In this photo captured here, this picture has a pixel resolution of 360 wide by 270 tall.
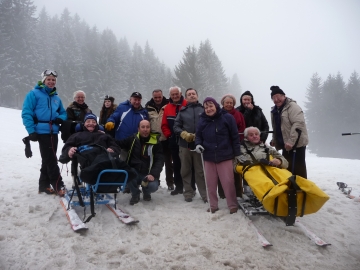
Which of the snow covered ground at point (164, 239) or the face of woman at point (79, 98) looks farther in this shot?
the face of woman at point (79, 98)

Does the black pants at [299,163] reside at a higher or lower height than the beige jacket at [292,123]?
lower

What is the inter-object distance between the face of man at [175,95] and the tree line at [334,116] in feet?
133

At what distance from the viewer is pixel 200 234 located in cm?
421

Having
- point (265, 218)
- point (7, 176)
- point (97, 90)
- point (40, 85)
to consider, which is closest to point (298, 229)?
point (265, 218)

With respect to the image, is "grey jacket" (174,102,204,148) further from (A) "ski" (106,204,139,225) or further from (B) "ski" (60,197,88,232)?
(B) "ski" (60,197,88,232)

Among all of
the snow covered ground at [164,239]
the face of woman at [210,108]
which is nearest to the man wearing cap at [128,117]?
the snow covered ground at [164,239]

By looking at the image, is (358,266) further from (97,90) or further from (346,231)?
(97,90)

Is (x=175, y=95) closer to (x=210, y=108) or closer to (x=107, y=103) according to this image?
(x=210, y=108)

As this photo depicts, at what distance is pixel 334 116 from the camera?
4109 cm

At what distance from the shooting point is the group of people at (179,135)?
5.13 meters

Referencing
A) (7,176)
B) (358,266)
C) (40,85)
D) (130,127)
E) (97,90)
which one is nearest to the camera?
(358,266)

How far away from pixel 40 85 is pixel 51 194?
2458mm

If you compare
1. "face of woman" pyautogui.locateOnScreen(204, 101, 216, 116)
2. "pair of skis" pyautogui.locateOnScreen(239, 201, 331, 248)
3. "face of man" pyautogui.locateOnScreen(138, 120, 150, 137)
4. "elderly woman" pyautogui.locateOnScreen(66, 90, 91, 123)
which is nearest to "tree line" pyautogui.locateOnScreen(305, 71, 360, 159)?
"pair of skis" pyautogui.locateOnScreen(239, 201, 331, 248)

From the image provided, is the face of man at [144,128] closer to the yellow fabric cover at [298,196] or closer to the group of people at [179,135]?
the group of people at [179,135]
